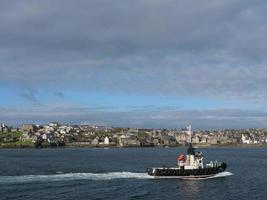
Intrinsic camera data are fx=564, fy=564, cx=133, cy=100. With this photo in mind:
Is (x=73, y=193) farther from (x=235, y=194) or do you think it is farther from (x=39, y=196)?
(x=235, y=194)

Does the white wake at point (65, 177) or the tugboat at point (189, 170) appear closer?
the white wake at point (65, 177)

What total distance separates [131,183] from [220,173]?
22515 mm

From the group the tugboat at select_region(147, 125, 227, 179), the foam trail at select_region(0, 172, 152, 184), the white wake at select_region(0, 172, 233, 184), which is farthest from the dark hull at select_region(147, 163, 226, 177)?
the foam trail at select_region(0, 172, 152, 184)

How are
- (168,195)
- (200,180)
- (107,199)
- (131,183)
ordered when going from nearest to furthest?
(107,199) → (168,195) → (131,183) → (200,180)

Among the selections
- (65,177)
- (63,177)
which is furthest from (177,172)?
(63,177)

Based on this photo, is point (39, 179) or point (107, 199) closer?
point (107, 199)

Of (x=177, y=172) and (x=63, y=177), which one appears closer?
(x=63, y=177)

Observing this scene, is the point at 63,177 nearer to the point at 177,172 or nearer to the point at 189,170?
the point at 177,172

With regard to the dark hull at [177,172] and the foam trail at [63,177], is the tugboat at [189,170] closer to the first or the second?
the dark hull at [177,172]

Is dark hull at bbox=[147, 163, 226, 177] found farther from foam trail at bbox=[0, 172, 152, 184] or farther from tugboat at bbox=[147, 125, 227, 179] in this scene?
foam trail at bbox=[0, 172, 152, 184]

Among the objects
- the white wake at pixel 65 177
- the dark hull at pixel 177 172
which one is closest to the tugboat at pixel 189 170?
the dark hull at pixel 177 172

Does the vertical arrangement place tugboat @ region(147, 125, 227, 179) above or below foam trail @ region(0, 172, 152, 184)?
above

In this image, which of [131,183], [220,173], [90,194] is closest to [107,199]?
[90,194]

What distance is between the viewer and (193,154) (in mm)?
108438
